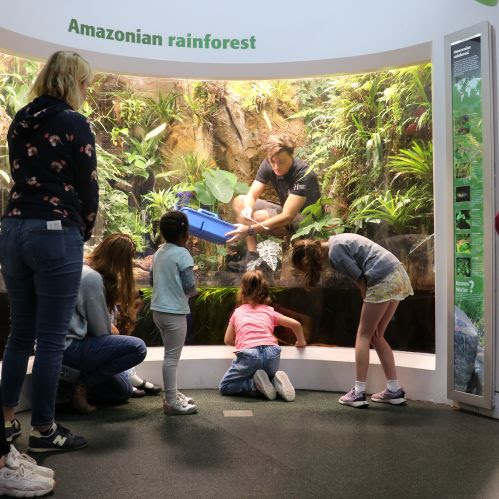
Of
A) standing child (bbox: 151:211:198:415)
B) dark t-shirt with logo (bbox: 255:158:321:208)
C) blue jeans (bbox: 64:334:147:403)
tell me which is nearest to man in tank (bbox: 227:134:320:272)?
dark t-shirt with logo (bbox: 255:158:321:208)

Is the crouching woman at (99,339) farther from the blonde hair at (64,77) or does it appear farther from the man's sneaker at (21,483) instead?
the man's sneaker at (21,483)

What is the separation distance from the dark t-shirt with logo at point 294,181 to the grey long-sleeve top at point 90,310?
2.05m

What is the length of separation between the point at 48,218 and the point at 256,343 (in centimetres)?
227

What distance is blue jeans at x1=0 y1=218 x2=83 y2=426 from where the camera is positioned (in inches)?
122

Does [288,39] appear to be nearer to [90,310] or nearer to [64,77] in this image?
[64,77]

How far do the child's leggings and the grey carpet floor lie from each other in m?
0.18

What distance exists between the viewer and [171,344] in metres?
4.36

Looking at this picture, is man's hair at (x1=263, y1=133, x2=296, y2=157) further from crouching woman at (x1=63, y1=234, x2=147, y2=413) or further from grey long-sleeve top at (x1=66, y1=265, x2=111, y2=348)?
grey long-sleeve top at (x1=66, y1=265, x2=111, y2=348)

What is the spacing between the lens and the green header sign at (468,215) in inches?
168

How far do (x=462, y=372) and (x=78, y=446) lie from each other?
2.48 meters

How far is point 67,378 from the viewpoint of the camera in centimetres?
418

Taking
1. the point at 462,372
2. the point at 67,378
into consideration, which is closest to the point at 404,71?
the point at 462,372

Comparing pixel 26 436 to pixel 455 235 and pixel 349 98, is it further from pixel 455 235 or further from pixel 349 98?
pixel 349 98

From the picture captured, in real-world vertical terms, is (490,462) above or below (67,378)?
below
